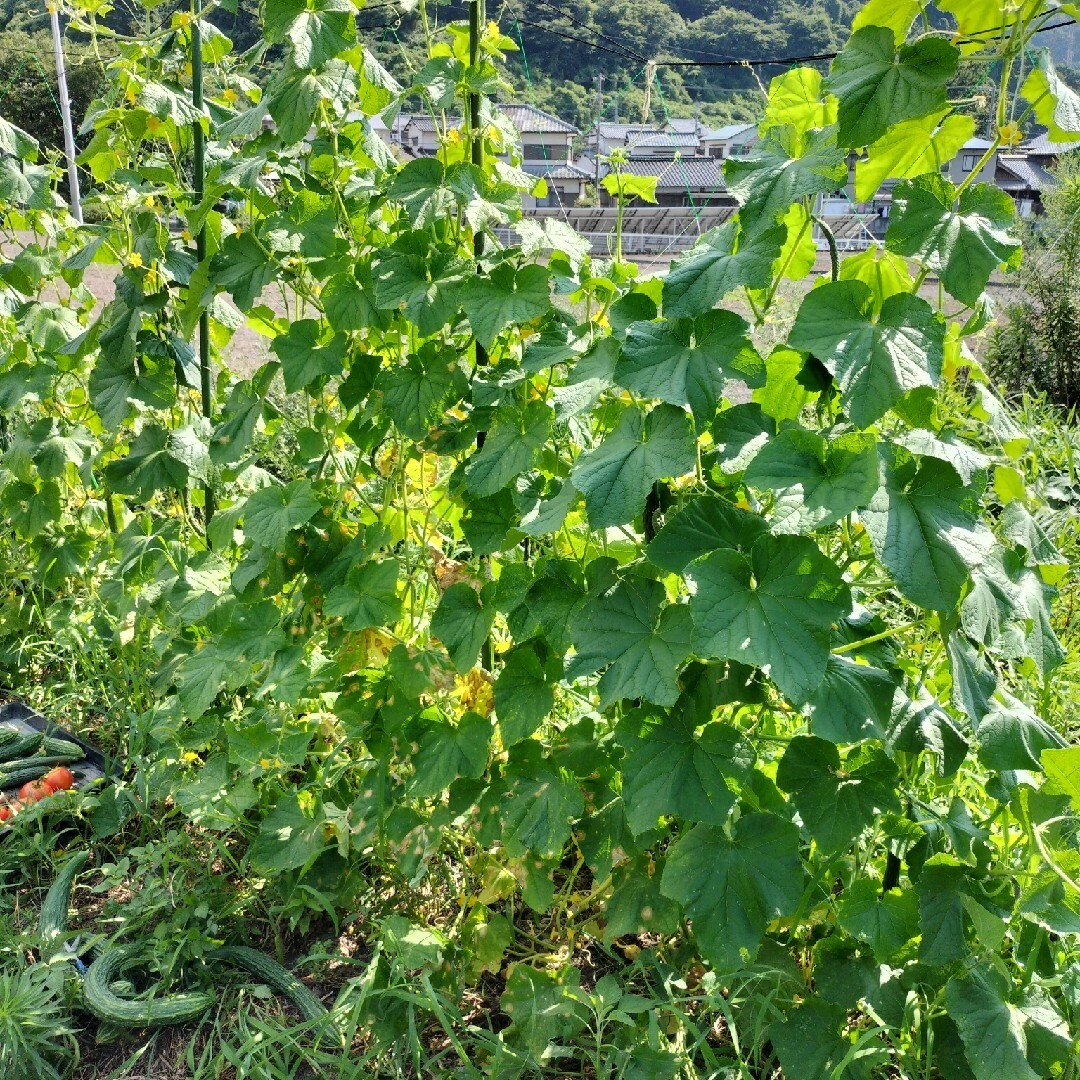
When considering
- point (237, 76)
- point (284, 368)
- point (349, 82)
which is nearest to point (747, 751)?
point (284, 368)

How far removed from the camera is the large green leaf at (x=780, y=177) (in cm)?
111

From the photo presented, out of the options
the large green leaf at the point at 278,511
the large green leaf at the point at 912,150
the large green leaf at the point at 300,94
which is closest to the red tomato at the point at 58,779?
the large green leaf at the point at 278,511

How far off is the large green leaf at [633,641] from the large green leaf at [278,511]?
541mm

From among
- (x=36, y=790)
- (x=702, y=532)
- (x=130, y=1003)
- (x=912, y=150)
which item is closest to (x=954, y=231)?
(x=912, y=150)

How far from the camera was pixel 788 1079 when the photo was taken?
1.44 meters

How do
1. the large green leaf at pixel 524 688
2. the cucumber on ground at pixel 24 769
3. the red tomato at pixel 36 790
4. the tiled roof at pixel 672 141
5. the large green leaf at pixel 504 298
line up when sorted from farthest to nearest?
1. the tiled roof at pixel 672 141
2. the cucumber on ground at pixel 24 769
3. the red tomato at pixel 36 790
4. the large green leaf at pixel 524 688
5. the large green leaf at pixel 504 298

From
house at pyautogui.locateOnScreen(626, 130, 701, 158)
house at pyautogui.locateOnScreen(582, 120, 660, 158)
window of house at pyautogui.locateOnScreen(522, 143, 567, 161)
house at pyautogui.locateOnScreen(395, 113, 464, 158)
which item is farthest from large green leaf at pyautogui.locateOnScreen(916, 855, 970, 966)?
window of house at pyautogui.locateOnScreen(522, 143, 567, 161)

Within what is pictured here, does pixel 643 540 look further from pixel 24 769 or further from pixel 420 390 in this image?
pixel 24 769

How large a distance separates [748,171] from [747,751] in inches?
28.2

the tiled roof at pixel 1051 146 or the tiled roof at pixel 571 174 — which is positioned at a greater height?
the tiled roof at pixel 1051 146

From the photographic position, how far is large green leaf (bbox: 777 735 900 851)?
1308 millimetres

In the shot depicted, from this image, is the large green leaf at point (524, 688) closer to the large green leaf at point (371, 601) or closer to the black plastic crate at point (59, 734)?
the large green leaf at point (371, 601)

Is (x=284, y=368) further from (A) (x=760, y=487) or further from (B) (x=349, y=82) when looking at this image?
(A) (x=760, y=487)

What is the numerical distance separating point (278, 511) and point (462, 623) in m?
0.37
